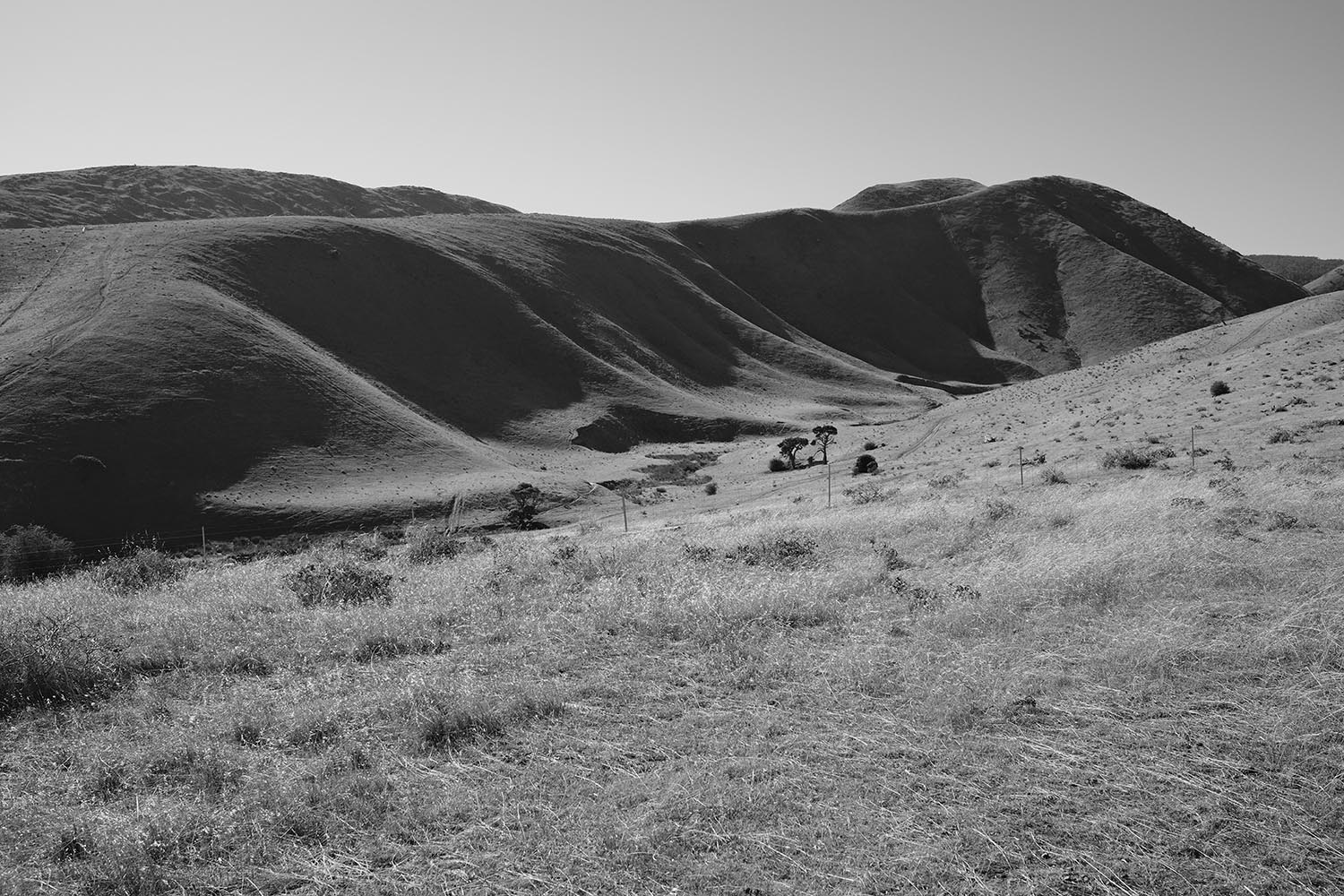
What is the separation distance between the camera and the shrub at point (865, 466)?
46344 mm

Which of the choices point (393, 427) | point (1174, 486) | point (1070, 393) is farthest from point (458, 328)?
point (1174, 486)

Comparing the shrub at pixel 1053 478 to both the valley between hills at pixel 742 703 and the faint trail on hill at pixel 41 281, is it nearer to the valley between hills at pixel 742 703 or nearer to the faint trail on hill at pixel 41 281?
the valley between hills at pixel 742 703

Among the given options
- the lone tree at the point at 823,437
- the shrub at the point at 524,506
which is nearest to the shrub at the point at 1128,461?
the shrub at the point at 524,506

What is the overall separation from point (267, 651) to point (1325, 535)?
439 inches

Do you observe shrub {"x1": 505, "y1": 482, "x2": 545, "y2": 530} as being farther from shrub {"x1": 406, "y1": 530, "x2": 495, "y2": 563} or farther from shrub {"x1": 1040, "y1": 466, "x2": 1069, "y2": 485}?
shrub {"x1": 406, "y1": 530, "x2": 495, "y2": 563}

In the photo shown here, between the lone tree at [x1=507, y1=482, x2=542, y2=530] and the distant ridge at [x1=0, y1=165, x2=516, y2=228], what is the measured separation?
259ft

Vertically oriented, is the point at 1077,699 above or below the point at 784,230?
below

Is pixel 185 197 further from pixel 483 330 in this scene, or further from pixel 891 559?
pixel 891 559

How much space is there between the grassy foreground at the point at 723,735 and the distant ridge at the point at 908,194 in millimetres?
159960

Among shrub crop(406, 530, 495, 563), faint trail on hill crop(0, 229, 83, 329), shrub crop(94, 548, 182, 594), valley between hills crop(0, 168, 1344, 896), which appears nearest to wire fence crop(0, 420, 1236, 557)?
valley between hills crop(0, 168, 1344, 896)

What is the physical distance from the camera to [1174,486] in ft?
49.2

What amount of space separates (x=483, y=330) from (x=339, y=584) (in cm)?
7318

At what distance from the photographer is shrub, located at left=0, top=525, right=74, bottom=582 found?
31188mm

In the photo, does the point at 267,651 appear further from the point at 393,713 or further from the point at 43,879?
the point at 43,879
